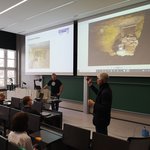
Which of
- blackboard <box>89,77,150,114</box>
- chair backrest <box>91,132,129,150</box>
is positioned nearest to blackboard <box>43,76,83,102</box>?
blackboard <box>89,77,150,114</box>

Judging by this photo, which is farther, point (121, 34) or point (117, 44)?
point (117, 44)

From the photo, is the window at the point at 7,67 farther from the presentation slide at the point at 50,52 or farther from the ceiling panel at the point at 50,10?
the ceiling panel at the point at 50,10

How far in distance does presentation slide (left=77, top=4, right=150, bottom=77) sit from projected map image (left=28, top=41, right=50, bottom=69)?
1.76m

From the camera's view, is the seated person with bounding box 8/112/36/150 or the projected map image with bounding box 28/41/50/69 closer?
the seated person with bounding box 8/112/36/150

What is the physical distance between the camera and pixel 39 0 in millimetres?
4734

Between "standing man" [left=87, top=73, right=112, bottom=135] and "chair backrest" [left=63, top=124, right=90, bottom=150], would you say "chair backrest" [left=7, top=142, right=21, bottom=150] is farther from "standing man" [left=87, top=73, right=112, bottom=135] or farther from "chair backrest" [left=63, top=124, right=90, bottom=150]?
"standing man" [left=87, top=73, right=112, bottom=135]

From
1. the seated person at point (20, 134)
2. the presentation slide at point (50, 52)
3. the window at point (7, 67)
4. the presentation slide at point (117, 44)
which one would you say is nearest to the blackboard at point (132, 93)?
the presentation slide at point (117, 44)

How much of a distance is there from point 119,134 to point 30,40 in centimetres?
600

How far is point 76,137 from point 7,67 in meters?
7.85

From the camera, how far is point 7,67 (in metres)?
9.09

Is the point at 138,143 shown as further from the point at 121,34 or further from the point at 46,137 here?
the point at 121,34

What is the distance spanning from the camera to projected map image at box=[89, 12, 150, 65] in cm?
477

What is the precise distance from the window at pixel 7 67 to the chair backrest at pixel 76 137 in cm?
754

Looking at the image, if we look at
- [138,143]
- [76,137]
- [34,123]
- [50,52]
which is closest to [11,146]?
[76,137]
